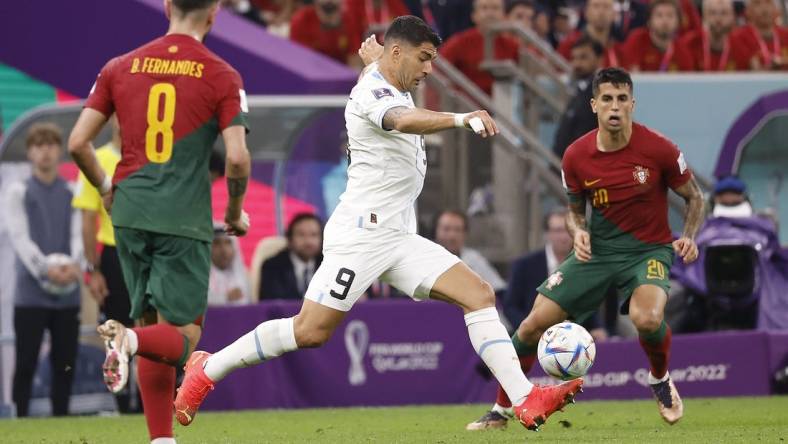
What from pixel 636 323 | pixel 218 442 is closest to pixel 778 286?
pixel 636 323

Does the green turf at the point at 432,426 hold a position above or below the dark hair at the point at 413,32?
below

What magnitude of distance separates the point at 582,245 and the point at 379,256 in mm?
1853

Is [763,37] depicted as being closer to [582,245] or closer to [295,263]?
[295,263]

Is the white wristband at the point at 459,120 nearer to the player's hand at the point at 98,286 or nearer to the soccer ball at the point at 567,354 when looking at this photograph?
the soccer ball at the point at 567,354

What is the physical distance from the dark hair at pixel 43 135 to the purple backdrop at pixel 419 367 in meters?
2.57

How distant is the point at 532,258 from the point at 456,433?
4.26 metres

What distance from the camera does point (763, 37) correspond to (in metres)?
18.3

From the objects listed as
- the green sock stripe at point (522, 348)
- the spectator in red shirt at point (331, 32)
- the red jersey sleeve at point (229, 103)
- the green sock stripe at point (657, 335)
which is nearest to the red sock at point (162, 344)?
the red jersey sleeve at point (229, 103)

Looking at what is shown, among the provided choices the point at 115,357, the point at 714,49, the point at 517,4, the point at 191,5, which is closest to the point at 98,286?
the point at 191,5

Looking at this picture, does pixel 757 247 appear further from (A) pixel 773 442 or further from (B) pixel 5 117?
(B) pixel 5 117

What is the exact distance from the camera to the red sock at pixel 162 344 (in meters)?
7.66

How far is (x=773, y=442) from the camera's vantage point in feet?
29.2

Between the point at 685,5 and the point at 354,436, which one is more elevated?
the point at 685,5

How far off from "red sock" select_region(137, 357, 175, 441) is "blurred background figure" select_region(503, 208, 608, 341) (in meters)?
6.53
